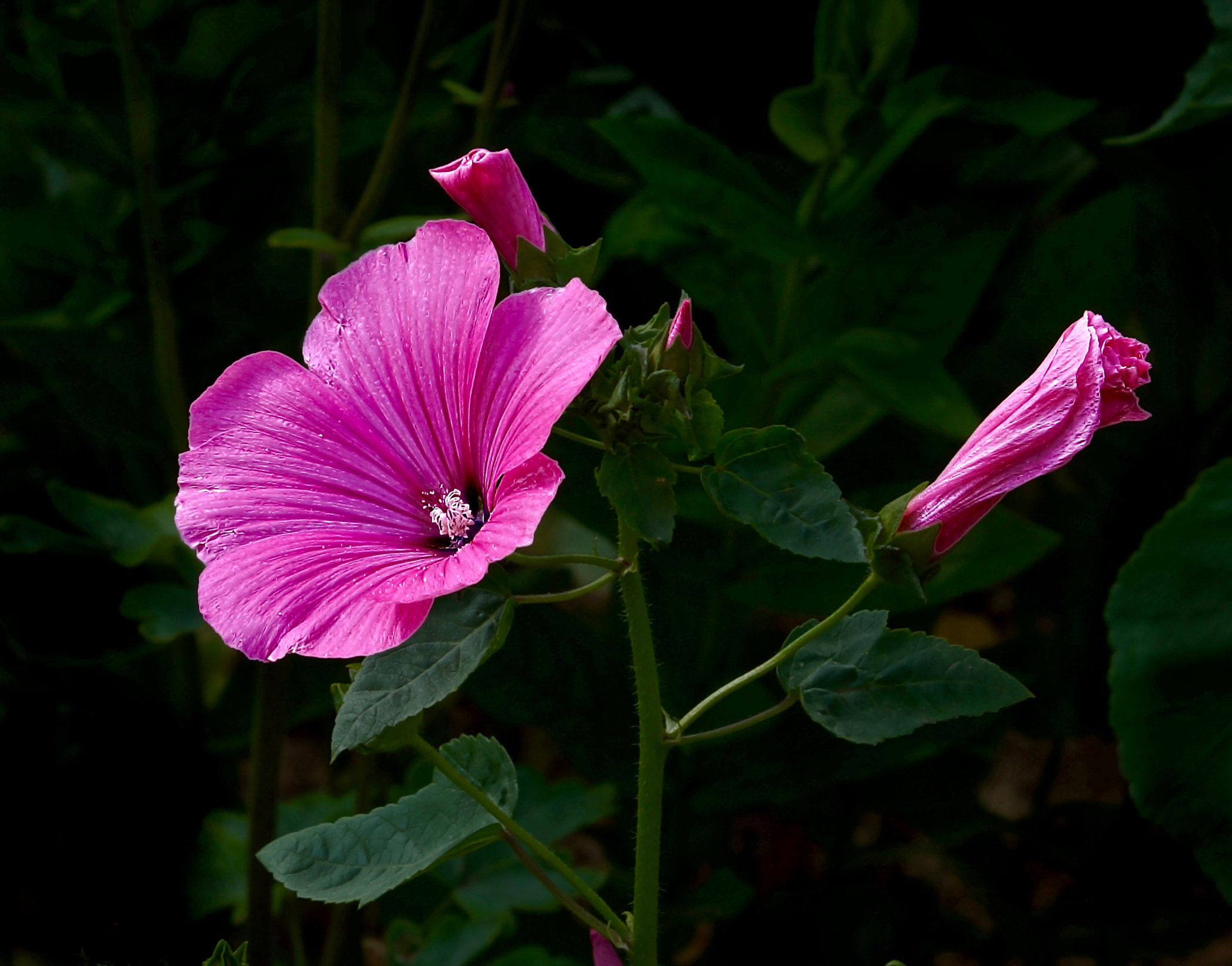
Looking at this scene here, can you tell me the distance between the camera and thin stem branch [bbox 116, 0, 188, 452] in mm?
839

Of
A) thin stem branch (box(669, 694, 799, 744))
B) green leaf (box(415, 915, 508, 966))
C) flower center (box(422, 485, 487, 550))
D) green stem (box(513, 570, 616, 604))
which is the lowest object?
green leaf (box(415, 915, 508, 966))

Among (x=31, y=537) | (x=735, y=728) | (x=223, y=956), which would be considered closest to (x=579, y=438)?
(x=735, y=728)

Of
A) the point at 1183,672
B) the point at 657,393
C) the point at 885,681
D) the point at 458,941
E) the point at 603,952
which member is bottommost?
the point at 458,941

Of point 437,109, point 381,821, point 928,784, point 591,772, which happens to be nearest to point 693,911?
point 591,772

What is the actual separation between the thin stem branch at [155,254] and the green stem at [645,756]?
537 millimetres

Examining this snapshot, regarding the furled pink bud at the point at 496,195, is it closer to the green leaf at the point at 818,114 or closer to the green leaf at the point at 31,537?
the green leaf at the point at 818,114

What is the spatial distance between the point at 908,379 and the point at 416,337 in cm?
46

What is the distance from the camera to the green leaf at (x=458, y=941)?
77 cm

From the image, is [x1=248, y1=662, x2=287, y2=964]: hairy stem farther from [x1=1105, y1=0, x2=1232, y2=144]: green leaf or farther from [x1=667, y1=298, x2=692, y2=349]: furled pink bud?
[x1=1105, y1=0, x2=1232, y2=144]: green leaf

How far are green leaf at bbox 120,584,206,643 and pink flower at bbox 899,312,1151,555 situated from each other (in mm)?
567

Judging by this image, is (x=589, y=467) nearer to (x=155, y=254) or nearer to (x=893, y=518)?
(x=155, y=254)

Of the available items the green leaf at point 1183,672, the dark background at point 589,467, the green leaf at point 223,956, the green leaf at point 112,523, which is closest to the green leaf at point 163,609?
the green leaf at point 112,523

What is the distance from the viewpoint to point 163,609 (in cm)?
84

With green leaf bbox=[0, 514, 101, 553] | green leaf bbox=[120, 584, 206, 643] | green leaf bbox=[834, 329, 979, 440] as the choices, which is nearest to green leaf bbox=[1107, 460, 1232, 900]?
green leaf bbox=[834, 329, 979, 440]
